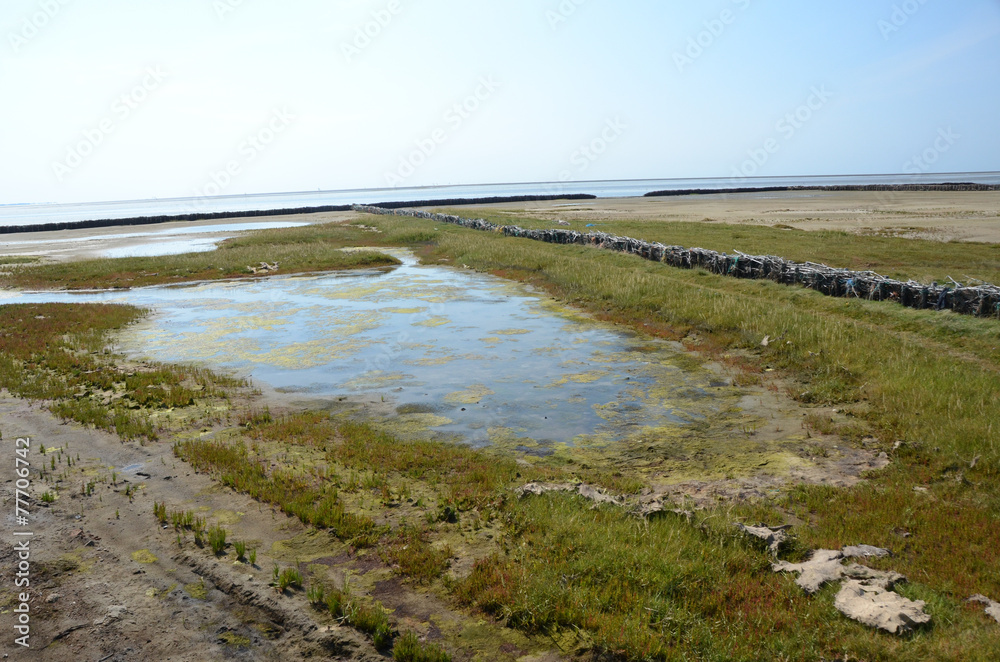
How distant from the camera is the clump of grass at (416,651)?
5203 mm

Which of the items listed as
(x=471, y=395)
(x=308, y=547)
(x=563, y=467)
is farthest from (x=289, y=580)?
(x=471, y=395)

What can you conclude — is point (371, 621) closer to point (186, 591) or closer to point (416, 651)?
point (416, 651)

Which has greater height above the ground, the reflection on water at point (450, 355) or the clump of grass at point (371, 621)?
the reflection on water at point (450, 355)

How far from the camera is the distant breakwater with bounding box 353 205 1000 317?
51.5ft

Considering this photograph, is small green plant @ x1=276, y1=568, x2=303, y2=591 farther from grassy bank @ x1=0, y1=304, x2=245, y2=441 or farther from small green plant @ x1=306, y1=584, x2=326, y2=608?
grassy bank @ x1=0, y1=304, x2=245, y2=441

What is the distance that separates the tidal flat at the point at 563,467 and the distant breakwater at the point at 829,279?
29.0 inches

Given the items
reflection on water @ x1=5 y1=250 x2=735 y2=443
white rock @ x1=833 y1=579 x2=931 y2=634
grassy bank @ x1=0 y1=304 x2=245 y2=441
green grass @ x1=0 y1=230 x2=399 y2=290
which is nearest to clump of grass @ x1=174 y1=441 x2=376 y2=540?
grassy bank @ x1=0 y1=304 x2=245 y2=441

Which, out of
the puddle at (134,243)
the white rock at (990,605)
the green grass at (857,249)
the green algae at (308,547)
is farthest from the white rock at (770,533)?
the puddle at (134,243)

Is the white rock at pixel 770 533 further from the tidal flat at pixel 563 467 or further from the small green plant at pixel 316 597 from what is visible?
the small green plant at pixel 316 597

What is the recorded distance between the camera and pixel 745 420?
11.1 metres

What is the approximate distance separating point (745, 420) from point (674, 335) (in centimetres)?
663

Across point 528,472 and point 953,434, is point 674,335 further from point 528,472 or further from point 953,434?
point 528,472

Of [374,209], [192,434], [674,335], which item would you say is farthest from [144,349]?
[374,209]

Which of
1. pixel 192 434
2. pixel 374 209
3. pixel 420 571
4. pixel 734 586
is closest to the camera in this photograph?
pixel 734 586
